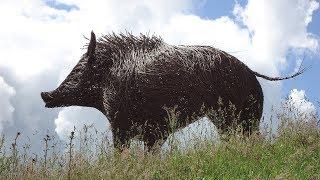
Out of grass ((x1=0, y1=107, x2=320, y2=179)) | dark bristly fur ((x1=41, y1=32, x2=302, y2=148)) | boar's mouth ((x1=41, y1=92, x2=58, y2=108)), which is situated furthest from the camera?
boar's mouth ((x1=41, y1=92, x2=58, y2=108))


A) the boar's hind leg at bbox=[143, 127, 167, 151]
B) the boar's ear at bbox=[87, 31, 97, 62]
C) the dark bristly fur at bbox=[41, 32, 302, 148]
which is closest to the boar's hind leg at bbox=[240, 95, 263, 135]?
the dark bristly fur at bbox=[41, 32, 302, 148]

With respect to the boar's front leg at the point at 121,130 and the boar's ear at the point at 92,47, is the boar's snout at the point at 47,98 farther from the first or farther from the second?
the boar's front leg at the point at 121,130

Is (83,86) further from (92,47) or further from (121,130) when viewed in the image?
(121,130)

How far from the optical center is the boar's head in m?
8.65

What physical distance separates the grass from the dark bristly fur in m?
0.72

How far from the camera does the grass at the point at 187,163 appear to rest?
5979 millimetres

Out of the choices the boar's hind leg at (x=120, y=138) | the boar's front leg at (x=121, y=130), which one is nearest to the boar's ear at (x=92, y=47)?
the boar's front leg at (x=121, y=130)

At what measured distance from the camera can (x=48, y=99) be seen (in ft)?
30.0

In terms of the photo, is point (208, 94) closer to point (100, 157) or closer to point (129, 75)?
point (129, 75)

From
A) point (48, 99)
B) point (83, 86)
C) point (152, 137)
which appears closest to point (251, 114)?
point (152, 137)

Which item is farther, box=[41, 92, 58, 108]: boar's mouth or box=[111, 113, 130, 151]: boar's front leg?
box=[41, 92, 58, 108]: boar's mouth

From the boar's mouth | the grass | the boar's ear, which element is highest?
the boar's ear

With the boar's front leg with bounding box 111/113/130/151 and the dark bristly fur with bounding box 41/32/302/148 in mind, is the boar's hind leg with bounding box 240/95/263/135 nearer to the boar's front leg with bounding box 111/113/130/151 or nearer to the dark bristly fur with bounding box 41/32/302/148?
the dark bristly fur with bounding box 41/32/302/148

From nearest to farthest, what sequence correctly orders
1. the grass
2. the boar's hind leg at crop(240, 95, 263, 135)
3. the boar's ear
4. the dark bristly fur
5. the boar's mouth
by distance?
1. the grass
2. the dark bristly fur
3. the boar's ear
4. the boar's hind leg at crop(240, 95, 263, 135)
5. the boar's mouth
